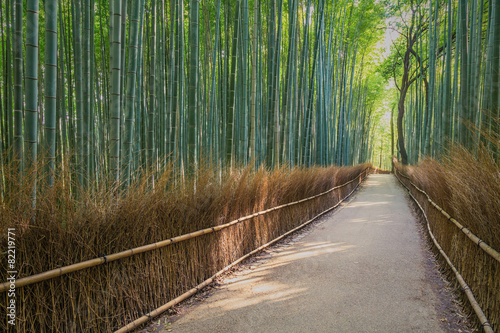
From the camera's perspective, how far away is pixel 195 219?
8.27 ft

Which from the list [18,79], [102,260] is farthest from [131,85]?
[102,260]

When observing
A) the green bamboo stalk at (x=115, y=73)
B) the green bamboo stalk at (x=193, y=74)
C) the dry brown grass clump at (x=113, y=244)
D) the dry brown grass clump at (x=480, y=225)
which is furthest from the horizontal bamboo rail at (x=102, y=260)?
the dry brown grass clump at (x=480, y=225)

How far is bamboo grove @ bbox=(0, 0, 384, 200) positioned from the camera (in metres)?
1.88

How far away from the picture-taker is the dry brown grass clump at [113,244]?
4.69 ft

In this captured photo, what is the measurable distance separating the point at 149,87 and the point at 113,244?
2.37m

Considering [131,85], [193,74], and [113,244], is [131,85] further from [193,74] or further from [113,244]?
[113,244]

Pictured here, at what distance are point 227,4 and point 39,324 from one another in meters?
4.76

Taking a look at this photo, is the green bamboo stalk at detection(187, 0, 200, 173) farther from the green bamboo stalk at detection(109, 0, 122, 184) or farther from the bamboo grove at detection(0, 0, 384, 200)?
the green bamboo stalk at detection(109, 0, 122, 184)

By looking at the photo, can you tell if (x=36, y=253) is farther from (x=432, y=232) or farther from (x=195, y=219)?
(x=432, y=232)

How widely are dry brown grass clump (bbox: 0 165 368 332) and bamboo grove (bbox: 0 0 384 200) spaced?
17 cm

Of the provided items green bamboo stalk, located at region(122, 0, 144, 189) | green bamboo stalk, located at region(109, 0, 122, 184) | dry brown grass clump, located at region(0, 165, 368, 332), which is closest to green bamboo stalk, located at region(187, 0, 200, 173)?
dry brown grass clump, located at region(0, 165, 368, 332)

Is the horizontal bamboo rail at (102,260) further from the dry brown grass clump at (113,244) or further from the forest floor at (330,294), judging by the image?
the forest floor at (330,294)

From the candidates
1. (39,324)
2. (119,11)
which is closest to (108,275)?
(39,324)

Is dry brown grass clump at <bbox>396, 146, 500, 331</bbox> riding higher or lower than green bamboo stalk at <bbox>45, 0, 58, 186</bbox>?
lower
